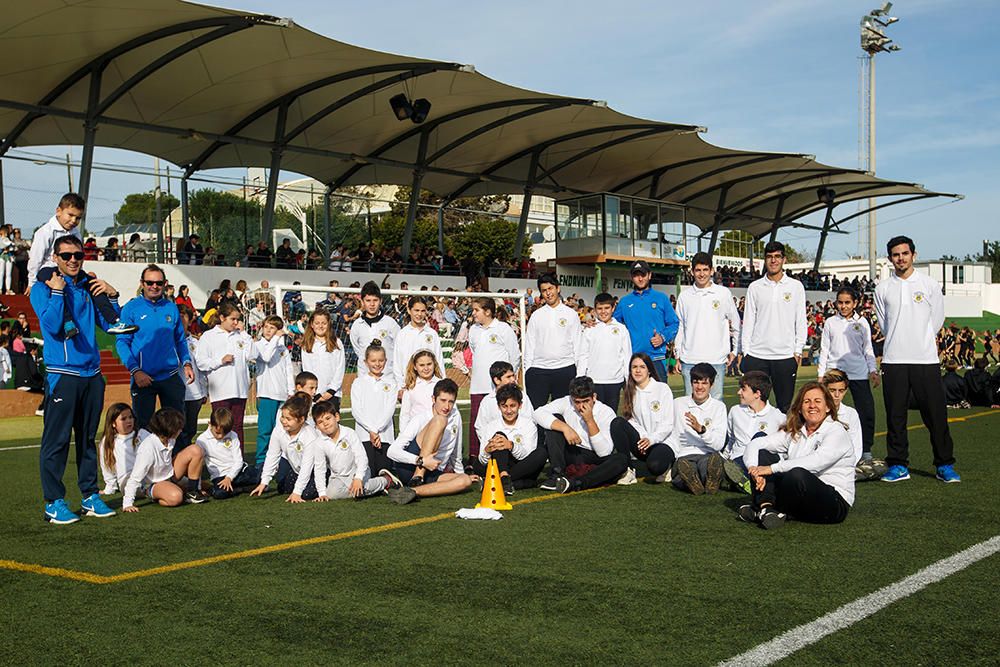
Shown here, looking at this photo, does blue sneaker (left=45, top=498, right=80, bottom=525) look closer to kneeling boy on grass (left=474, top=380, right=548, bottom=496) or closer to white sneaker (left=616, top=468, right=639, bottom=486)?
kneeling boy on grass (left=474, top=380, right=548, bottom=496)

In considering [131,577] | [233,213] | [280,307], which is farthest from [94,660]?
[233,213]

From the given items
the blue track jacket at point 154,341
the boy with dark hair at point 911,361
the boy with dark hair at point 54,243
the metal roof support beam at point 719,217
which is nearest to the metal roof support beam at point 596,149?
the metal roof support beam at point 719,217

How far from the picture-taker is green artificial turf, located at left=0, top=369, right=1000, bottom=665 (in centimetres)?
390

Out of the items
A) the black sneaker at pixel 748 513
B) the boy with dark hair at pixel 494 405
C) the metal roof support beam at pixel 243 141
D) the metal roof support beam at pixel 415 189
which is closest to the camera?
the black sneaker at pixel 748 513

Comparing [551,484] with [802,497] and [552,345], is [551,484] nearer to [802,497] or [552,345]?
[552,345]

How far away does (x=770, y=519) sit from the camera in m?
6.21

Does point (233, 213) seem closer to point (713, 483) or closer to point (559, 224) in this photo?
point (559, 224)

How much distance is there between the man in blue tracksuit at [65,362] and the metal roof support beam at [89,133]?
15.6 m

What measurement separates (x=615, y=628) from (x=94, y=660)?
215 centimetres

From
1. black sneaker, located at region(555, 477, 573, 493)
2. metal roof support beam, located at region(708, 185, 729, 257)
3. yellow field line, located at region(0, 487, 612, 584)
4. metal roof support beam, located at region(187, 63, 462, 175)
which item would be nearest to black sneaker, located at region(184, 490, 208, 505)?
yellow field line, located at region(0, 487, 612, 584)

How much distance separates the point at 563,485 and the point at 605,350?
7.00 feet

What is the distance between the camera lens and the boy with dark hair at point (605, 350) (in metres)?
9.59

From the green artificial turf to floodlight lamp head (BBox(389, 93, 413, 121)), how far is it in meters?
17.3

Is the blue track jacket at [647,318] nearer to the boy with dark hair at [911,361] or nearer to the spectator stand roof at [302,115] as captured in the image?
the boy with dark hair at [911,361]
